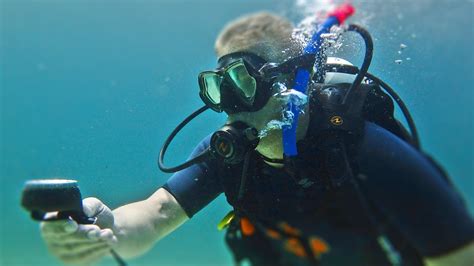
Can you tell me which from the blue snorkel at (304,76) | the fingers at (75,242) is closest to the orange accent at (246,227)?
the blue snorkel at (304,76)

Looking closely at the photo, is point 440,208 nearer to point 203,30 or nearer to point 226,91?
point 226,91

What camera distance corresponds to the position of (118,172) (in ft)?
9.43

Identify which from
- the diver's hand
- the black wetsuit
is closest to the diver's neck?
the black wetsuit

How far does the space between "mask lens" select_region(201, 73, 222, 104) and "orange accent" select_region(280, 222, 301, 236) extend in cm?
111

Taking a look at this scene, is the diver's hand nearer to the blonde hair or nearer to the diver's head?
the diver's head

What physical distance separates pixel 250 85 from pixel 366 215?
1.22 meters

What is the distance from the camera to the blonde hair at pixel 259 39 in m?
2.89

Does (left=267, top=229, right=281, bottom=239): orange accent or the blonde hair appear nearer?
(left=267, top=229, right=281, bottom=239): orange accent

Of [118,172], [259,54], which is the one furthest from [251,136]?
[118,172]

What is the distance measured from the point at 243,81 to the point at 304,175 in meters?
0.83

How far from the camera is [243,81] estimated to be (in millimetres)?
2826

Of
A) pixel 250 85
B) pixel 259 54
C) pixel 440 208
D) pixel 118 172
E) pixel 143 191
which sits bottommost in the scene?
pixel 440 208

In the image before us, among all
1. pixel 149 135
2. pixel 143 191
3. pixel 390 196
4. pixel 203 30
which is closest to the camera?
pixel 390 196

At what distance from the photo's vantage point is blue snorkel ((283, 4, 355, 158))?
2.60m
